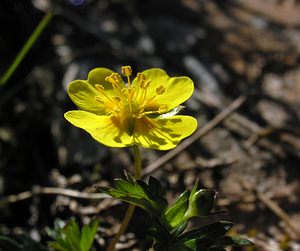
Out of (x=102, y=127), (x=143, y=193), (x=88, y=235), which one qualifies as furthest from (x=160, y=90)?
(x=88, y=235)

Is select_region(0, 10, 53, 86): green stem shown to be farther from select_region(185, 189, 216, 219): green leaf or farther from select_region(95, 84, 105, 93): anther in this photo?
select_region(185, 189, 216, 219): green leaf

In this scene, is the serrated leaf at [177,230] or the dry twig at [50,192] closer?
the serrated leaf at [177,230]

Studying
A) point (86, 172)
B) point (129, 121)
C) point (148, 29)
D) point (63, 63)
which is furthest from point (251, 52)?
point (129, 121)

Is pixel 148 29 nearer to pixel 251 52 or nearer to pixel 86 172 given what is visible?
pixel 251 52

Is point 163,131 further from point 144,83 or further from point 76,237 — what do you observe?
point 76,237

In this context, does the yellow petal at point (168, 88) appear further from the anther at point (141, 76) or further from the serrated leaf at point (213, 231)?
the serrated leaf at point (213, 231)

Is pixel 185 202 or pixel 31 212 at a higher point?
pixel 185 202

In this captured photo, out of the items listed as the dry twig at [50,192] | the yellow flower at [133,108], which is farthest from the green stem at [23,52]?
the yellow flower at [133,108]
